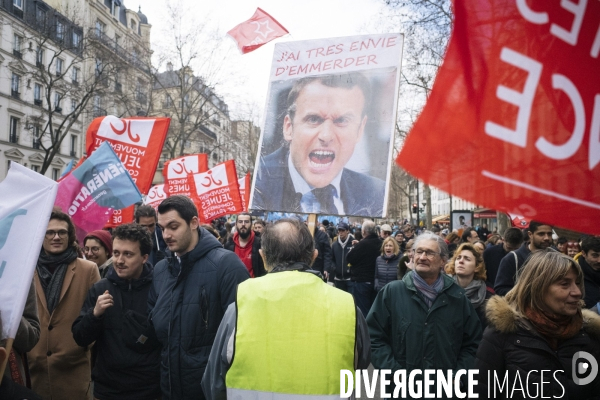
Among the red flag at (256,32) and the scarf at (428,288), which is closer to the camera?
the scarf at (428,288)

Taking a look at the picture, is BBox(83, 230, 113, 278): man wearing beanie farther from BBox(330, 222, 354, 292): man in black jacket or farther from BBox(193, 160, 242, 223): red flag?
BBox(193, 160, 242, 223): red flag

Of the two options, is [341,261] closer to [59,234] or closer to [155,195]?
[155,195]

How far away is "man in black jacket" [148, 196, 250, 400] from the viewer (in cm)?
293

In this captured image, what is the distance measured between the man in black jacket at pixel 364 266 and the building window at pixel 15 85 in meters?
36.4

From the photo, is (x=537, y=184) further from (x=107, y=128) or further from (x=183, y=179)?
(x=183, y=179)

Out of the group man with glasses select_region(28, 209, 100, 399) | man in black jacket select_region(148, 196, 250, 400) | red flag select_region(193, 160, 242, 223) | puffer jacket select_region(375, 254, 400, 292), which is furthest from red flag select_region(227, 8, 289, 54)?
man in black jacket select_region(148, 196, 250, 400)

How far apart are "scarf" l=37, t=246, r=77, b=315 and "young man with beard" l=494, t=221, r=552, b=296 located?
12.8 ft

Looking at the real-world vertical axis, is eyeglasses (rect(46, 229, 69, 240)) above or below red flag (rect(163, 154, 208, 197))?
below

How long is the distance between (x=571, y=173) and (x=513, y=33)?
15.6 inches

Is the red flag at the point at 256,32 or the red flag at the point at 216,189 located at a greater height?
the red flag at the point at 256,32

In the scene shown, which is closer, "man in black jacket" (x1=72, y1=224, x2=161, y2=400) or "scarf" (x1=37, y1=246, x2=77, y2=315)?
"man in black jacket" (x1=72, y1=224, x2=161, y2=400)

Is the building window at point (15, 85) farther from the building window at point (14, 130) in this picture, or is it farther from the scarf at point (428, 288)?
the scarf at point (428, 288)

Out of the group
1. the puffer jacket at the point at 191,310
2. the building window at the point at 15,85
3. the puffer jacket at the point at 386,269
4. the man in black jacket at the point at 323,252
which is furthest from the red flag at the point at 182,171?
the building window at the point at 15,85

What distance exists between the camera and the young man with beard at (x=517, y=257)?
5086mm
